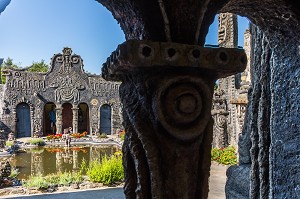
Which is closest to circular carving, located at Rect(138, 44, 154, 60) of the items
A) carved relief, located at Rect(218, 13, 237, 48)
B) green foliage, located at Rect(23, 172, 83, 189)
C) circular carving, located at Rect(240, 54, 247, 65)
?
circular carving, located at Rect(240, 54, 247, 65)

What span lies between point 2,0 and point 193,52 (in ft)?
4.91

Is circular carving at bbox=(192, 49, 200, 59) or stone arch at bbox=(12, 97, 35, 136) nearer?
circular carving at bbox=(192, 49, 200, 59)

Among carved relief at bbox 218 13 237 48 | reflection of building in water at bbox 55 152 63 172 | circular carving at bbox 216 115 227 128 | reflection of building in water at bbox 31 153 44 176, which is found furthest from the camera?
reflection of building in water at bbox 55 152 63 172

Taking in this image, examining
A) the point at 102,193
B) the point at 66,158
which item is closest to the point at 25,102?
the point at 66,158

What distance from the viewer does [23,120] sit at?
20297mm

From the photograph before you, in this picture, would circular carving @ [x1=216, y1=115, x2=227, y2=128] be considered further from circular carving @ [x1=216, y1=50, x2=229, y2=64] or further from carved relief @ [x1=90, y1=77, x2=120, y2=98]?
carved relief @ [x1=90, y1=77, x2=120, y2=98]

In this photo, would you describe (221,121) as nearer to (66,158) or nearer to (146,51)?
(66,158)

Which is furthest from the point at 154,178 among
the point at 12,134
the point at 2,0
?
the point at 12,134

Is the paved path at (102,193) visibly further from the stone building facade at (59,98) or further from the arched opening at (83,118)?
the arched opening at (83,118)

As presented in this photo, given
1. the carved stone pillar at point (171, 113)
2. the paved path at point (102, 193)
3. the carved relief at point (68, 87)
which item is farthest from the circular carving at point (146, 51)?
the carved relief at point (68, 87)

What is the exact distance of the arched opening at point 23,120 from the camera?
66.2 feet

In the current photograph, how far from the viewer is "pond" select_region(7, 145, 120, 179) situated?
1171 cm

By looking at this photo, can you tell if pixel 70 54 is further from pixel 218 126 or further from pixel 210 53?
pixel 210 53

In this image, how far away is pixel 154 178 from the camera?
4.20 ft
